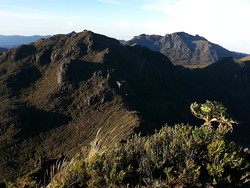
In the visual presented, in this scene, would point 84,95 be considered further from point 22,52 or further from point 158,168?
point 158,168

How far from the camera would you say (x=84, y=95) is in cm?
11588

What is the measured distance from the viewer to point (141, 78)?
139 m

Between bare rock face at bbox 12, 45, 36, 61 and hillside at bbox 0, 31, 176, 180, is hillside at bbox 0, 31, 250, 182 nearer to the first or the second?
bare rock face at bbox 12, 45, 36, 61

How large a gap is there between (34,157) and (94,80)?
5415cm

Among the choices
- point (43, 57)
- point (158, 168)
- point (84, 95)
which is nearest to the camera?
→ point (158, 168)

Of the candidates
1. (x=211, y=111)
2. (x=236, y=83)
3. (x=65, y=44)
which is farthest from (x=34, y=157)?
(x=236, y=83)

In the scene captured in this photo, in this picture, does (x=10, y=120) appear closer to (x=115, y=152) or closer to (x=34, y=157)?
(x=34, y=157)

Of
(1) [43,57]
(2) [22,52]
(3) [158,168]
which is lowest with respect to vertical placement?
(1) [43,57]

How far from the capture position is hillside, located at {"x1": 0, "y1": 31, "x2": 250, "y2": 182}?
86.0 m

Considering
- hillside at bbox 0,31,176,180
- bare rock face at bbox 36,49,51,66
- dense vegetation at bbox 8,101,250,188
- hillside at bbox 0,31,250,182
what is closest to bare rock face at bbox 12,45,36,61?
hillside at bbox 0,31,250,182

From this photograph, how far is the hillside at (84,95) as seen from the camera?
282 ft

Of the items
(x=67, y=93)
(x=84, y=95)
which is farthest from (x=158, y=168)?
(x=67, y=93)

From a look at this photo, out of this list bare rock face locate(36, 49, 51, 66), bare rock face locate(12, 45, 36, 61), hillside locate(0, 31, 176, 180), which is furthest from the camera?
bare rock face locate(12, 45, 36, 61)

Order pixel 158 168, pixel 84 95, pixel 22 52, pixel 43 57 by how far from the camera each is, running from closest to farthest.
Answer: pixel 158 168 → pixel 84 95 → pixel 43 57 → pixel 22 52
